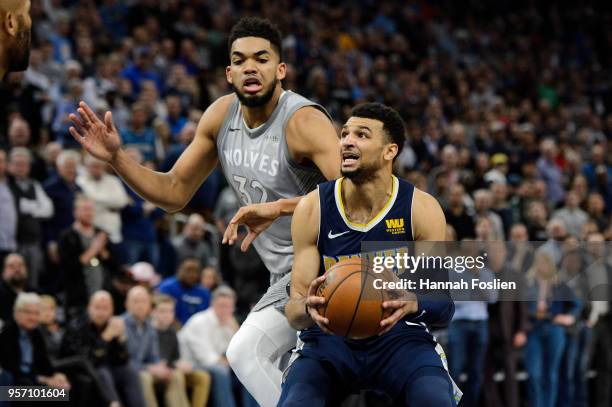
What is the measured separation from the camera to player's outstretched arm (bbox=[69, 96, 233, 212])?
5887mm

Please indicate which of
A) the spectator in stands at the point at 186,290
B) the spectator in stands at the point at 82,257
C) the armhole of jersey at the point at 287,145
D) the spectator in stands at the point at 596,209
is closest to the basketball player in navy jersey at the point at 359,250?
the armhole of jersey at the point at 287,145

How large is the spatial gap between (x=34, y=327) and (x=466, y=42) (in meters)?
14.6

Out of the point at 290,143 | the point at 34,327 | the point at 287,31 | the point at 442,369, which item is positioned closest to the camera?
the point at 442,369

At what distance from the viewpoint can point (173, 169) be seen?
6277 millimetres

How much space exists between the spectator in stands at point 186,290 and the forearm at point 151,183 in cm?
439

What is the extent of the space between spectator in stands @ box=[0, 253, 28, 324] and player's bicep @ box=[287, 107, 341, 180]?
4.26 m

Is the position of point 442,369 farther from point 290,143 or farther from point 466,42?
point 466,42

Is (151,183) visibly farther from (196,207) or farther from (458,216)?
(458,216)

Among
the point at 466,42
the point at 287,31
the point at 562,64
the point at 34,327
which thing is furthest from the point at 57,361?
the point at 562,64

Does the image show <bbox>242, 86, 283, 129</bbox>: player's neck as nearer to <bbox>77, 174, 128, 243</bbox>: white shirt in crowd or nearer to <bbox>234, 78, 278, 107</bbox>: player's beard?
<bbox>234, 78, 278, 107</bbox>: player's beard

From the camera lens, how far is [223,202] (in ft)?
39.3

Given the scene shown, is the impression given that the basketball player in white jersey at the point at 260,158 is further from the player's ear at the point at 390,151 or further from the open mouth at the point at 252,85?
the player's ear at the point at 390,151

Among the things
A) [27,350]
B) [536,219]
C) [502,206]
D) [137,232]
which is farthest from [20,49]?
[536,219]

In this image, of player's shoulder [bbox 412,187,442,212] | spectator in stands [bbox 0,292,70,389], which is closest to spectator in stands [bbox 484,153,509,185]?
spectator in stands [bbox 0,292,70,389]
